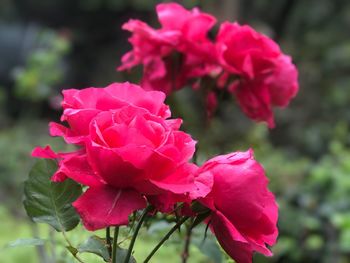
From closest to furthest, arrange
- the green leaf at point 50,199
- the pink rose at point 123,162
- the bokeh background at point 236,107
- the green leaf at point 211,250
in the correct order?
the pink rose at point 123,162, the green leaf at point 50,199, the green leaf at point 211,250, the bokeh background at point 236,107

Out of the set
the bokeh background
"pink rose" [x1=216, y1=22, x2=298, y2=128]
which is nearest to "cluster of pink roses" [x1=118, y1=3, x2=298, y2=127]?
"pink rose" [x1=216, y1=22, x2=298, y2=128]

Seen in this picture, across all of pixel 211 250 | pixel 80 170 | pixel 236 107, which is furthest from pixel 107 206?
pixel 236 107

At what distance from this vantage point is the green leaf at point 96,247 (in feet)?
2.14

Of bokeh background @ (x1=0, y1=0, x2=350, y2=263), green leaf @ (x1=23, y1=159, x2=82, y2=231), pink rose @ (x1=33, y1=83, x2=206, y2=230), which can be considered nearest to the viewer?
pink rose @ (x1=33, y1=83, x2=206, y2=230)

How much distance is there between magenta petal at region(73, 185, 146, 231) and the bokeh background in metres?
0.44

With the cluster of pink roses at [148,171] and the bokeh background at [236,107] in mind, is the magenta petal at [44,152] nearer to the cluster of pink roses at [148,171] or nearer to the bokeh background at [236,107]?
the cluster of pink roses at [148,171]

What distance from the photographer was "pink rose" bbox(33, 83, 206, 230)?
22.3 inches

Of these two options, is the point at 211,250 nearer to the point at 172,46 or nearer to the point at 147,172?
the point at 172,46

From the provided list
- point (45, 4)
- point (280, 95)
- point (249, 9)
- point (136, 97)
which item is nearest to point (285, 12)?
point (249, 9)

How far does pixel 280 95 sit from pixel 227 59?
0.40 feet

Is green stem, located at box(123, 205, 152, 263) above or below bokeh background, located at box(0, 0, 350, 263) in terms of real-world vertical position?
above

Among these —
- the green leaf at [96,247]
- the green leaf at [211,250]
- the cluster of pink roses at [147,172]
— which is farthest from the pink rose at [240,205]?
the green leaf at [211,250]

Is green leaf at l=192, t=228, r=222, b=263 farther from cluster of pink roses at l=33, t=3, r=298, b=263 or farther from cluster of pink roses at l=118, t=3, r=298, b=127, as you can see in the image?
cluster of pink roses at l=33, t=3, r=298, b=263

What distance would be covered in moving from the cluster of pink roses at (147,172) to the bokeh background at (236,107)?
422 mm
